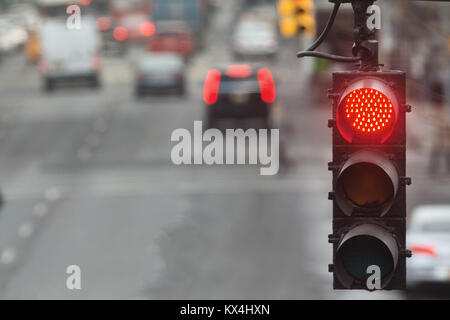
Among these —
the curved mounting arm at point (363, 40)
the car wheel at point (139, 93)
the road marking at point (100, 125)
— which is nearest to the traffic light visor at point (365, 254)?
the curved mounting arm at point (363, 40)

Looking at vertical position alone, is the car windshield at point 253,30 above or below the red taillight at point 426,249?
above

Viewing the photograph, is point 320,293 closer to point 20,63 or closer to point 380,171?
point 380,171

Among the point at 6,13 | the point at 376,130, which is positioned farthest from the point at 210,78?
the point at 6,13

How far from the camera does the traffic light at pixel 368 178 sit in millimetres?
5625

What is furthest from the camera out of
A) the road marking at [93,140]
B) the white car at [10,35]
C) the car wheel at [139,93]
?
the white car at [10,35]

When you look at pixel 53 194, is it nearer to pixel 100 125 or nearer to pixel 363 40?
pixel 100 125

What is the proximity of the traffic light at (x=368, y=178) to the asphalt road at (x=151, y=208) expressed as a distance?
568 inches

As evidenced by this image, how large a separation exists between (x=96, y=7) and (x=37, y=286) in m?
56.0

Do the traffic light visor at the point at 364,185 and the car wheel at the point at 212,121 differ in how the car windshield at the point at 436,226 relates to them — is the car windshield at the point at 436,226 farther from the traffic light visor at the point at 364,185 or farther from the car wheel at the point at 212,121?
the car wheel at the point at 212,121

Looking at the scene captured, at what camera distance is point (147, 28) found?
74.9 m

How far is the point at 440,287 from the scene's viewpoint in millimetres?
22266

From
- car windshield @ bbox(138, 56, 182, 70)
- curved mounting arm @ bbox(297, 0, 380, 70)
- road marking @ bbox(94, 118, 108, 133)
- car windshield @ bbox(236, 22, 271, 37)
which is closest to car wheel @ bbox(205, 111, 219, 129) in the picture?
road marking @ bbox(94, 118, 108, 133)

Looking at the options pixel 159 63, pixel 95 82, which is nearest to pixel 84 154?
pixel 159 63

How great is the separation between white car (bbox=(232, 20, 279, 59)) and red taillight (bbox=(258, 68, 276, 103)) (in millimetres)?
22676
